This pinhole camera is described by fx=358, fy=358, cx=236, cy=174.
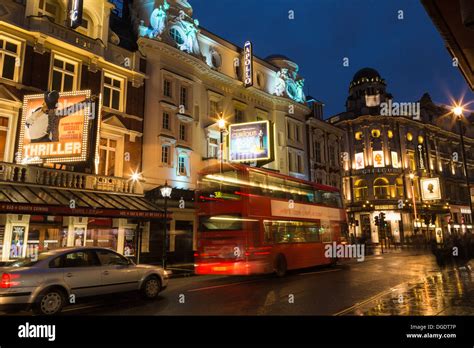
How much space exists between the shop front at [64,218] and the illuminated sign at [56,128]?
1689mm

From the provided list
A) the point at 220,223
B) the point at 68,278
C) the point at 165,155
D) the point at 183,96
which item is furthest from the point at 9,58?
the point at 68,278

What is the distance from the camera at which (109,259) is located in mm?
10297

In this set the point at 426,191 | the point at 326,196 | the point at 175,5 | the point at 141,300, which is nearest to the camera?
the point at 141,300

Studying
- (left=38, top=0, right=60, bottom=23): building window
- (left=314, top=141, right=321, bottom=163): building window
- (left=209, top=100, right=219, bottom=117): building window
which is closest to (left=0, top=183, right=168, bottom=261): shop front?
(left=38, top=0, right=60, bottom=23): building window

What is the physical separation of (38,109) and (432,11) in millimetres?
17643

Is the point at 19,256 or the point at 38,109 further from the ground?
the point at 38,109

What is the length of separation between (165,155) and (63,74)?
7.99 m

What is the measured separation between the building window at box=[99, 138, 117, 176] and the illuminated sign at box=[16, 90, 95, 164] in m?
3.66

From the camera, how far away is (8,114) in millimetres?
17547

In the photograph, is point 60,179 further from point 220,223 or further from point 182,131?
point 182,131

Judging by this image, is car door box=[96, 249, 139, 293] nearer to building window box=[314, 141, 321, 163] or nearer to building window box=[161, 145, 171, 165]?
building window box=[161, 145, 171, 165]
